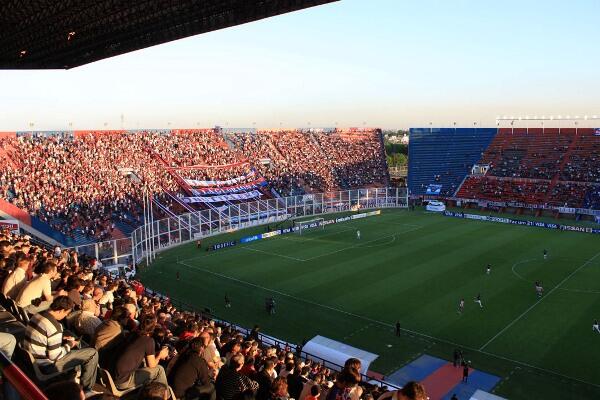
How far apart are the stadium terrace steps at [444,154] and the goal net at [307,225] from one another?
24.7 m

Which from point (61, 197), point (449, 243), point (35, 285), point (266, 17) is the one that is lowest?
point (449, 243)

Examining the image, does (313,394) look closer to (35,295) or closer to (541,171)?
(35,295)

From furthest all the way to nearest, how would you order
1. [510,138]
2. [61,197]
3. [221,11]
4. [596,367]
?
[510,138], [61,197], [596,367], [221,11]

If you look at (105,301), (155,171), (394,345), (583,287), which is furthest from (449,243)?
(105,301)

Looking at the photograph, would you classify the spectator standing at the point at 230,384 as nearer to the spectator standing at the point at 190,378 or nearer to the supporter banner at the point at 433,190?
the spectator standing at the point at 190,378

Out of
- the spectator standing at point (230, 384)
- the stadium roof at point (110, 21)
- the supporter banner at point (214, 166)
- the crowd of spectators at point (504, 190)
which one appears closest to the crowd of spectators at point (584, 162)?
the crowd of spectators at point (504, 190)

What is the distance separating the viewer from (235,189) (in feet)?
185

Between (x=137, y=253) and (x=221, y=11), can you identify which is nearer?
(x=221, y=11)

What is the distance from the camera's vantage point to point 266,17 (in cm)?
1875

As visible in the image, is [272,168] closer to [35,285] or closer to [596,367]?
[596,367]

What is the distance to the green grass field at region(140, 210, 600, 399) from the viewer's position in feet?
71.7

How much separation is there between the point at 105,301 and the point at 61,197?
33.0 metres

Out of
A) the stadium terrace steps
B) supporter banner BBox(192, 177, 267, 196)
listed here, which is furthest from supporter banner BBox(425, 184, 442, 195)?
supporter banner BBox(192, 177, 267, 196)

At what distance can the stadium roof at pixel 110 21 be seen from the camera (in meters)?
17.7
